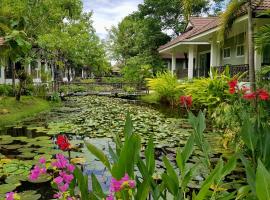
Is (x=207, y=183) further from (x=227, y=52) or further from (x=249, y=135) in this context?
(x=227, y=52)

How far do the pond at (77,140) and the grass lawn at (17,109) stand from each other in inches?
19.5

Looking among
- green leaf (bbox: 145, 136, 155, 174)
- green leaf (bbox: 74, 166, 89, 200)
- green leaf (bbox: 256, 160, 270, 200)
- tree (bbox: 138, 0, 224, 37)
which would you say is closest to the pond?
green leaf (bbox: 145, 136, 155, 174)

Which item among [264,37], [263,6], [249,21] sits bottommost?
[264,37]

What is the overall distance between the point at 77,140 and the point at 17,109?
21.7 ft

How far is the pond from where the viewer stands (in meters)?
5.67

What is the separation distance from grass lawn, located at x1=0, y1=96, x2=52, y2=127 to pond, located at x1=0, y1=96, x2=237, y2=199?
0.50 metres

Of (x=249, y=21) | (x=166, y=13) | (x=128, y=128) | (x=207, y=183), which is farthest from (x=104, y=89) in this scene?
(x=207, y=183)

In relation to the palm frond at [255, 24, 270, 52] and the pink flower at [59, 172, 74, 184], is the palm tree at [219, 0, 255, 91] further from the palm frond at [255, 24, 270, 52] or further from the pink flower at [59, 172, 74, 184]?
the pink flower at [59, 172, 74, 184]

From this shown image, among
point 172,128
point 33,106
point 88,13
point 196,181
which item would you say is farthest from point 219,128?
point 88,13

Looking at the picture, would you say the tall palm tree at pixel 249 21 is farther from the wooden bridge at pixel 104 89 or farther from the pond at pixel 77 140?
the wooden bridge at pixel 104 89

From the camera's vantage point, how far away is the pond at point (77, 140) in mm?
5666

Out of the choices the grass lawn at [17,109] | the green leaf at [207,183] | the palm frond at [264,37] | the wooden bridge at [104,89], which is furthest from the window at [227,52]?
the green leaf at [207,183]

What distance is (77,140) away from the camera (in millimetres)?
8836

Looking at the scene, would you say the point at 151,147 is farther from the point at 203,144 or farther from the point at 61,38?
the point at 61,38
